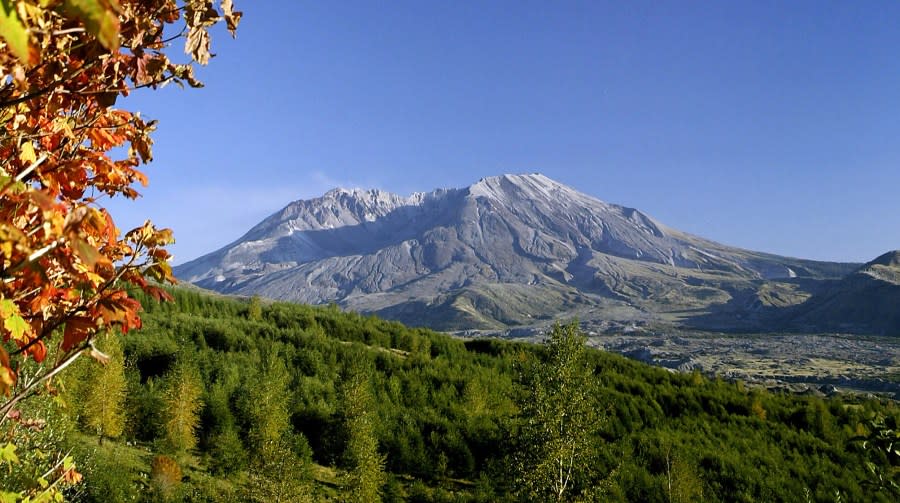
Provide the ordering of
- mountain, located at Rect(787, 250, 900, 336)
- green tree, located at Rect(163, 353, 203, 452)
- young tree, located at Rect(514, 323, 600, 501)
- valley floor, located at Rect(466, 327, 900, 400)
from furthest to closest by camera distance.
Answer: mountain, located at Rect(787, 250, 900, 336), valley floor, located at Rect(466, 327, 900, 400), green tree, located at Rect(163, 353, 203, 452), young tree, located at Rect(514, 323, 600, 501)

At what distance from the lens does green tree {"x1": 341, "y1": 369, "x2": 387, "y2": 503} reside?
18375 mm

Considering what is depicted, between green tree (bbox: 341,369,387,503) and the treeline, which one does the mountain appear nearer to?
the treeline

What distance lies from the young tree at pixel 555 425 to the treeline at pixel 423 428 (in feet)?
0.20

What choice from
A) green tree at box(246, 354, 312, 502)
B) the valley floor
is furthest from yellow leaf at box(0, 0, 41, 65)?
the valley floor

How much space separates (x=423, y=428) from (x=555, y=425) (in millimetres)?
13317

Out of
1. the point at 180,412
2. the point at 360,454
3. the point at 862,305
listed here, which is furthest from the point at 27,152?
the point at 862,305

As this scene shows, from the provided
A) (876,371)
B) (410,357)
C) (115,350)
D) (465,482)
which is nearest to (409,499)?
(465,482)

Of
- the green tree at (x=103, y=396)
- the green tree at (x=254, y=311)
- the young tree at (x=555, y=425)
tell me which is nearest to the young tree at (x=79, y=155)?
the young tree at (x=555, y=425)

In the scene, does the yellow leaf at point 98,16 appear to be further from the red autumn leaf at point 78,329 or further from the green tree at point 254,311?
the green tree at point 254,311

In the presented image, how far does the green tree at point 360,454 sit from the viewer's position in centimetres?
1838

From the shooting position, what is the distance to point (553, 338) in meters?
17.6

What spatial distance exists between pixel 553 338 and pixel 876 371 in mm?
114167

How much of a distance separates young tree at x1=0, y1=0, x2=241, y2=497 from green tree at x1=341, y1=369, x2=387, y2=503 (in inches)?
688

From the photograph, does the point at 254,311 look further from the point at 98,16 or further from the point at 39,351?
the point at 98,16
